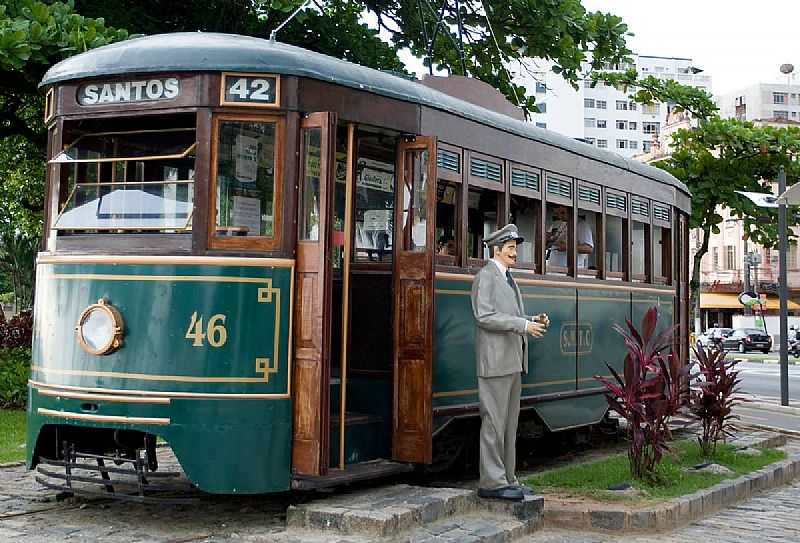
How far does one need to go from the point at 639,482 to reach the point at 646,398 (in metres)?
0.76

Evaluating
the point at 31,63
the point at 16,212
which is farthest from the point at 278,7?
the point at 16,212

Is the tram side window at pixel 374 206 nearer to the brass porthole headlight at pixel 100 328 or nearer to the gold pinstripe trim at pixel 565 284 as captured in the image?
the gold pinstripe trim at pixel 565 284

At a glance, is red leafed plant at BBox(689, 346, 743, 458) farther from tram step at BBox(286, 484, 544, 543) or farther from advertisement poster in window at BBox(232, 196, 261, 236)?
advertisement poster in window at BBox(232, 196, 261, 236)

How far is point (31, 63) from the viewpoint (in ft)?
39.4

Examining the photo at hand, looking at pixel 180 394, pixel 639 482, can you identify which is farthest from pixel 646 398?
pixel 180 394

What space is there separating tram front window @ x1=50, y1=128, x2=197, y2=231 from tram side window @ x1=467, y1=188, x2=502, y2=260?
107 inches

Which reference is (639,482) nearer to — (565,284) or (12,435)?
(565,284)

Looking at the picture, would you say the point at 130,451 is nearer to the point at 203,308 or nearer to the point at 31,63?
the point at 203,308

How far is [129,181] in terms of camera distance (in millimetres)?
7617

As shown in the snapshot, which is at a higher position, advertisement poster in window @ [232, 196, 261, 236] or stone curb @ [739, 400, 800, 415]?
advertisement poster in window @ [232, 196, 261, 236]

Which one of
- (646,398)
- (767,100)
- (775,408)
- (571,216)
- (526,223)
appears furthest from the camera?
(767,100)

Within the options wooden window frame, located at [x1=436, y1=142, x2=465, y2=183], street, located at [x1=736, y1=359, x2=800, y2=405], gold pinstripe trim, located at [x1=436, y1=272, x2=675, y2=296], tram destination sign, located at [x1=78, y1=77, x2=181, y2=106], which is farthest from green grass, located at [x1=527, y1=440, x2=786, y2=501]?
street, located at [x1=736, y1=359, x2=800, y2=405]

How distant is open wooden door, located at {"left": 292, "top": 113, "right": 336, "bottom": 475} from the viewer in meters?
7.18

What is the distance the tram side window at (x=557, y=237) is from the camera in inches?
409
